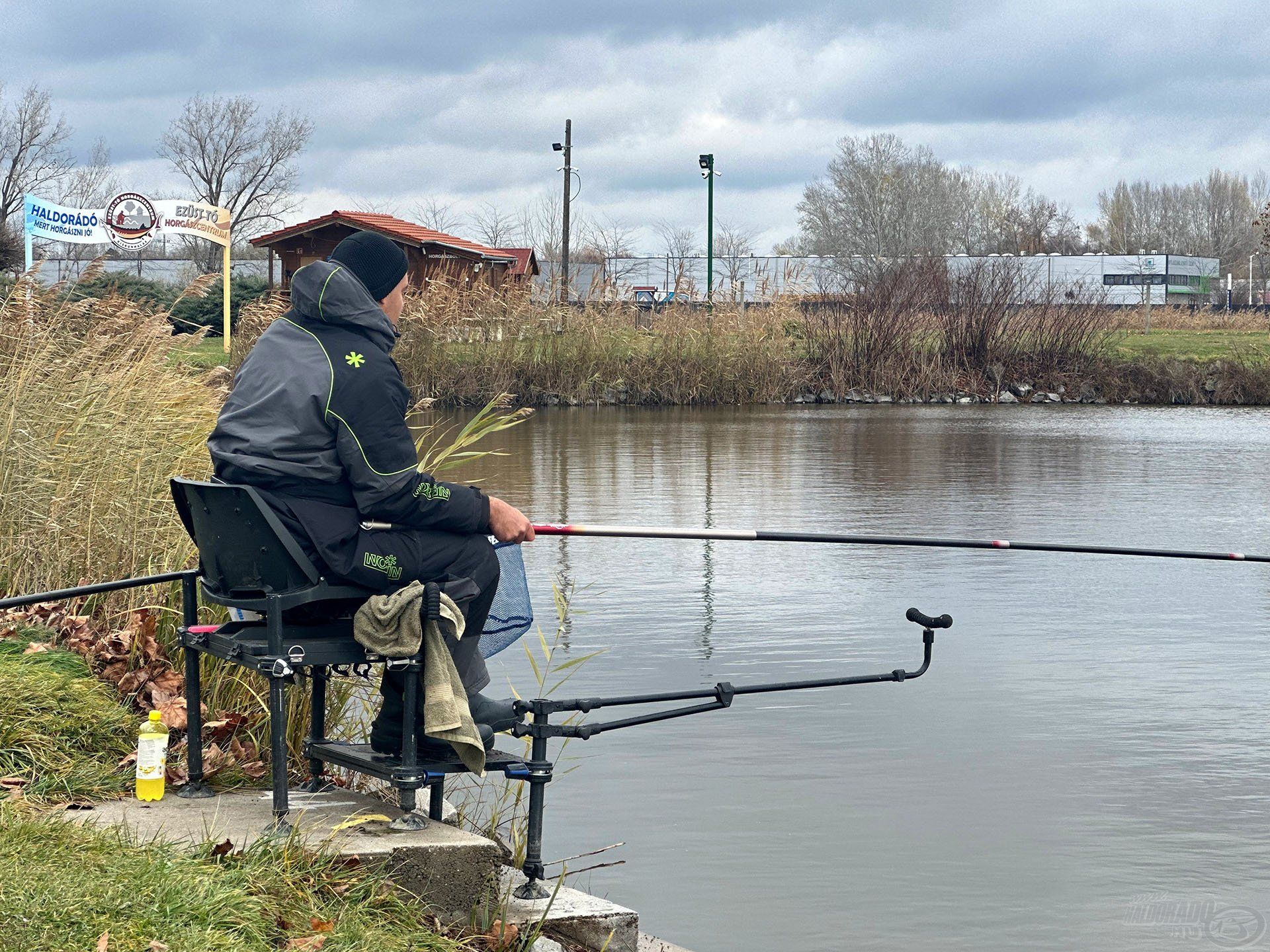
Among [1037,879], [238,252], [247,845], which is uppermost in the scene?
[238,252]

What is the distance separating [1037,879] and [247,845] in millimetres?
2708

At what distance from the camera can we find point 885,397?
3334 cm

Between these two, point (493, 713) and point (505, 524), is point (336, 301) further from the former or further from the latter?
point (493, 713)

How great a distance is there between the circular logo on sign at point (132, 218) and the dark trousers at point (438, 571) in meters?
33.9

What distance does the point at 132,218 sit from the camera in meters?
37.3

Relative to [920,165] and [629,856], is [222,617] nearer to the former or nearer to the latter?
[629,856]

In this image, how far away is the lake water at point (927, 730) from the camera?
5.30m

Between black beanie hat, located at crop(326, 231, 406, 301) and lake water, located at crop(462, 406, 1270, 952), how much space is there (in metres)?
2.17

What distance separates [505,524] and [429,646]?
418 mm

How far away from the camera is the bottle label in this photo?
4.71 metres

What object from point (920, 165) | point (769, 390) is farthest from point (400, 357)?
point (920, 165)

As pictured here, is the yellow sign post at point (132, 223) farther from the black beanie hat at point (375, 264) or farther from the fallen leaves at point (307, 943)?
the fallen leaves at point (307, 943)

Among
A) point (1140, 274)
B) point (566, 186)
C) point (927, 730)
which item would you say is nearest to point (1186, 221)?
point (1140, 274)

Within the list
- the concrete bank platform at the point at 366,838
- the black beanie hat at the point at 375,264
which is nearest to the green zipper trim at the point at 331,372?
the black beanie hat at the point at 375,264
